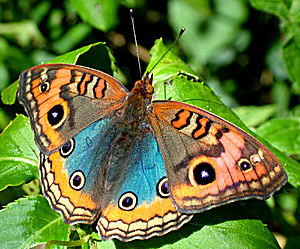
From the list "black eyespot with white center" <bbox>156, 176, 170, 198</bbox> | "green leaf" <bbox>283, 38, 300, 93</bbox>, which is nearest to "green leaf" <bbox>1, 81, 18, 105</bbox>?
"black eyespot with white center" <bbox>156, 176, 170, 198</bbox>

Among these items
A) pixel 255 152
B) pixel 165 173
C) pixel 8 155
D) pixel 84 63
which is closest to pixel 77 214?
pixel 165 173

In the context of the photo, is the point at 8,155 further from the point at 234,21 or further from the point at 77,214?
the point at 234,21

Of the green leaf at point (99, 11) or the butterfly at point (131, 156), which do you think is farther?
the green leaf at point (99, 11)

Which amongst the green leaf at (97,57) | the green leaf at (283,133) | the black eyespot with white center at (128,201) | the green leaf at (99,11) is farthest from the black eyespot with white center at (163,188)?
the green leaf at (99,11)

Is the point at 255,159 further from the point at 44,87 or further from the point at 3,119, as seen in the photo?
the point at 3,119

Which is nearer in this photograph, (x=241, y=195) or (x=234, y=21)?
(x=241, y=195)

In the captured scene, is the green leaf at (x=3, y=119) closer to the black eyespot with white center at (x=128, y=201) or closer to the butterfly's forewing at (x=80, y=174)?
the butterfly's forewing at (x=80, y=174)
